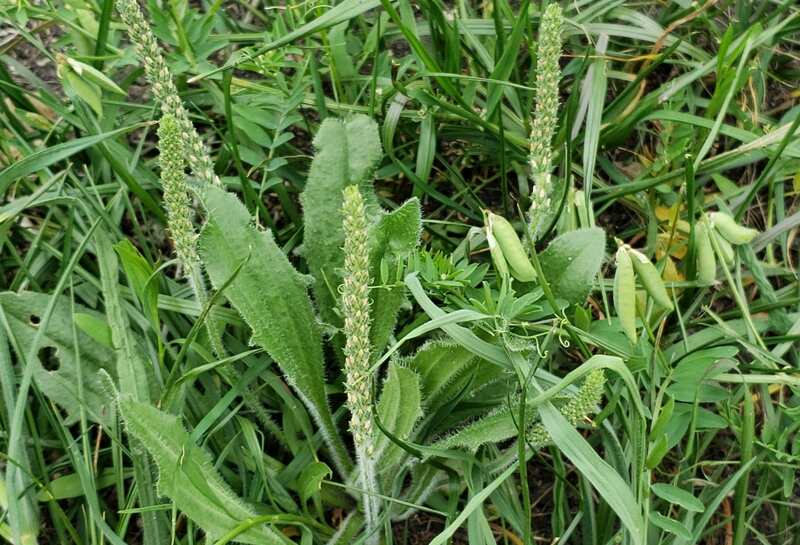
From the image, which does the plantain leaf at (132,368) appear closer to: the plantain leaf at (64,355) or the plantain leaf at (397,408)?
the plantain leaf at (64,355)

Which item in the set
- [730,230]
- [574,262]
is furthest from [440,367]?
[730,230]

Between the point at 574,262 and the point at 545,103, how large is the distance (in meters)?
0.37

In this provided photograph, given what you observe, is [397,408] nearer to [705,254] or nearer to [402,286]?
[402,286]

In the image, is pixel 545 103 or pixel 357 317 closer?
pixel 357 317

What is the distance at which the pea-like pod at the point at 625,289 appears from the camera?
1.68 metres

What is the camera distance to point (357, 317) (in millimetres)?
1493

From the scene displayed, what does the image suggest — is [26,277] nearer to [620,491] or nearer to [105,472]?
[105,472]

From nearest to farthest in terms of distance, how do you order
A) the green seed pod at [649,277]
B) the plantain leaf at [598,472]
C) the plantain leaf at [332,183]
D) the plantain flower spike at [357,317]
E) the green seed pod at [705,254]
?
the plantain flower spike at [357,317]
the plantain leaf at [598,472]
the green seed pod at [649,277]
the green seed pod at [705,254]
the plantain leaf at [332,183]

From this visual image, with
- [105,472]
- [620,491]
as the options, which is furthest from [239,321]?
[620,491]

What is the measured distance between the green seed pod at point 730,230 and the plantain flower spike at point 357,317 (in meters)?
0.92

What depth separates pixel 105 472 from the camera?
2104 millimetres

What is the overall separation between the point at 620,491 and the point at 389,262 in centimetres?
71

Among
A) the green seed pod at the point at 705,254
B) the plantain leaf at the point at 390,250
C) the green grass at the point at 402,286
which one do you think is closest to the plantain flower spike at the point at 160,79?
the green grass at the point at 402,286

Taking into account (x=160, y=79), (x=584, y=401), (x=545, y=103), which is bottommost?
(x=584, y=401)
